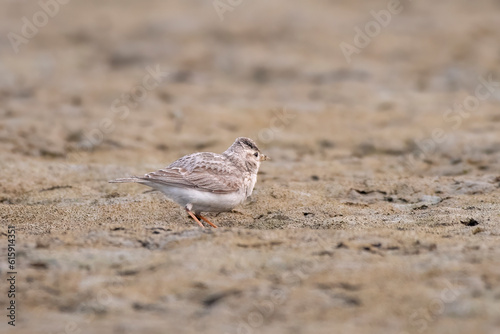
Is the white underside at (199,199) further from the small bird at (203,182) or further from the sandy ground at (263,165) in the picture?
the sandy ground at (263,165)

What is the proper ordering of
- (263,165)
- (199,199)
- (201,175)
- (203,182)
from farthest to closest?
(263,165) < (201,175) < (203,182) < (199,199)

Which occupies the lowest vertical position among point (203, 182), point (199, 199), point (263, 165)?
point (263, 165)

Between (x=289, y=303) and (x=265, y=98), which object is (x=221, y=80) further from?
(x=289, y=303)

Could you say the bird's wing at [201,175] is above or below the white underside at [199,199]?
above

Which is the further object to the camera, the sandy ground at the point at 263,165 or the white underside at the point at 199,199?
the white underside at the point at 199,199

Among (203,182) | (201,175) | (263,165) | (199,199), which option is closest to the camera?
(199,199)

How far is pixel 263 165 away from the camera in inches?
417

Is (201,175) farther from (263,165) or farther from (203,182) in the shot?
(263,165)

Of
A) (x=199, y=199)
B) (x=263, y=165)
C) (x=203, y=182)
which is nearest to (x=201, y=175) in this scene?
(x=203, y=182)

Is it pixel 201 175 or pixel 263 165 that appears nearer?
pixel 201 175

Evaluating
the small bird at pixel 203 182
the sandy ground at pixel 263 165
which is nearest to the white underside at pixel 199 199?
the small bird at pixel 203 182

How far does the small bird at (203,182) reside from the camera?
24.7ft

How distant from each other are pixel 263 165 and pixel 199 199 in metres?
3.22

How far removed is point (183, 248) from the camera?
5.77 metres
